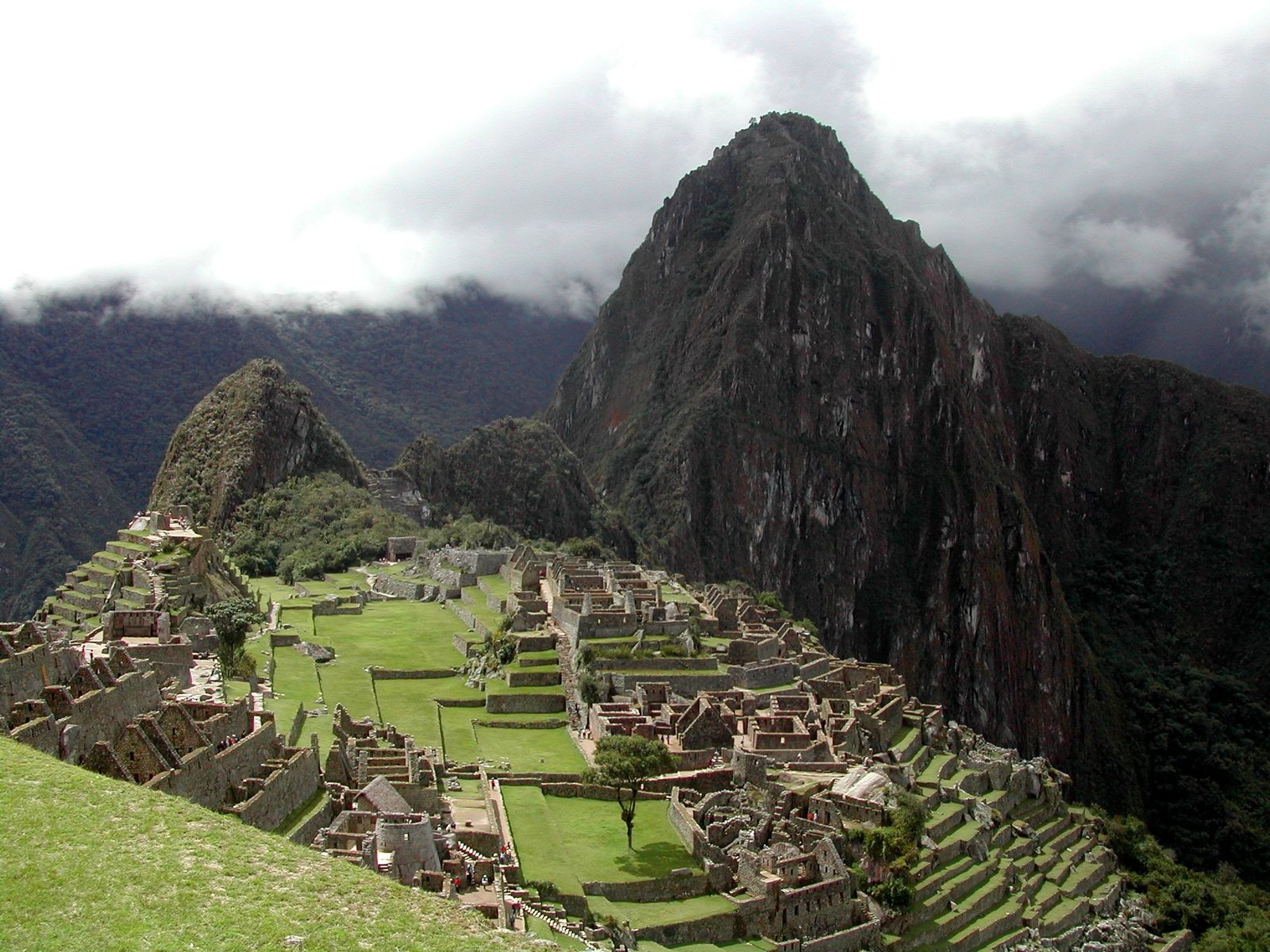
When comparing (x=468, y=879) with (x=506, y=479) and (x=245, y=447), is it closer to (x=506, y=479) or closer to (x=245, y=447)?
(x=245, y=447)

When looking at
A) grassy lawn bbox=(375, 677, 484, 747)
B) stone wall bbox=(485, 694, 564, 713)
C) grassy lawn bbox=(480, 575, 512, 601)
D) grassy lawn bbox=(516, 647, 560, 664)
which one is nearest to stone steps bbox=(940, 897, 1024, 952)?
grassy lawn bbox=(375, 677, 484, 747)

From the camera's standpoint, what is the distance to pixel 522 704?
48562 mm

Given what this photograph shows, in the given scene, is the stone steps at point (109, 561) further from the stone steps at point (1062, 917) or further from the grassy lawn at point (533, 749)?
the stone steps at point (1062, 917)

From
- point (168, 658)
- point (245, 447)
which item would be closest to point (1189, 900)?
point (168, 658)

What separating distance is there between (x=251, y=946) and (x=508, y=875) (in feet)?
41.2

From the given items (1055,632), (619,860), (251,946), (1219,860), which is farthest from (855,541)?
(251,946)

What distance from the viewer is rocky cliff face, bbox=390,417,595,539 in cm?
12762

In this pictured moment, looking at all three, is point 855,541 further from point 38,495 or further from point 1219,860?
point 38,495

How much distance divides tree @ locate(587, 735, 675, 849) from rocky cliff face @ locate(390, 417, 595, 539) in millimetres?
83406

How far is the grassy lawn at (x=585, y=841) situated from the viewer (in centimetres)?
3153

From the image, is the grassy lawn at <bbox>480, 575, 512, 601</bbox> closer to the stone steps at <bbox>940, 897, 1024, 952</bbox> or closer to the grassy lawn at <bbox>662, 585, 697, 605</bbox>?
the grassy lawn at <bbox>662, 585, 697, 605</bbox>

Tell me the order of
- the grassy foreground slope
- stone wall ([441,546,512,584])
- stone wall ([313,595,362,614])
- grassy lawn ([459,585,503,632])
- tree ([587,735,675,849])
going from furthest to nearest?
stone wall ([441,546,512,584])
stone wall ([313,595,362,614])
grassy lawn ([459,585,503,632])
tree ([587,735,675,849])
the grassy foreground slope

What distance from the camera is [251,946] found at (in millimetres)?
15859

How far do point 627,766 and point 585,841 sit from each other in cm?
358
